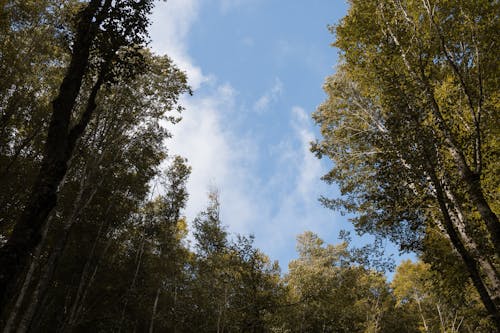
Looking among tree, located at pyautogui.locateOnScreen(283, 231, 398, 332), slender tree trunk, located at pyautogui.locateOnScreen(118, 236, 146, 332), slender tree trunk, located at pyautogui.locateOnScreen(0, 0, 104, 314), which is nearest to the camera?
slender tree trunk, located at pyautogui.locateOnScreen(0, 0, 104, 314)

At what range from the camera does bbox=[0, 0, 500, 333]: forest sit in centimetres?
655

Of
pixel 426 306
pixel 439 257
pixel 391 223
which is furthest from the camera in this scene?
pixel 426 306

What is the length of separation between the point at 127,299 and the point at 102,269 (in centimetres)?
240

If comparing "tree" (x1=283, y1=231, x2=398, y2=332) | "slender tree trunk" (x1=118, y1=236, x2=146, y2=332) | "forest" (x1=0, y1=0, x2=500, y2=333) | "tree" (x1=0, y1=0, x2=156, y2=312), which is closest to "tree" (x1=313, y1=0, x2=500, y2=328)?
"forest" (x1=0, y1=0, x2=500, y2=333)

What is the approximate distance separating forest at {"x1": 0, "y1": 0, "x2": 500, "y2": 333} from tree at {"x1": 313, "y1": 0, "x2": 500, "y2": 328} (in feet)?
0.18

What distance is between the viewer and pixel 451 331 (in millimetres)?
18672

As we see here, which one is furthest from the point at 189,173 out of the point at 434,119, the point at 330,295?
the point at 434,119

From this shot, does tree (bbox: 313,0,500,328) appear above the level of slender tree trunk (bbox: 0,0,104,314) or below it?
above

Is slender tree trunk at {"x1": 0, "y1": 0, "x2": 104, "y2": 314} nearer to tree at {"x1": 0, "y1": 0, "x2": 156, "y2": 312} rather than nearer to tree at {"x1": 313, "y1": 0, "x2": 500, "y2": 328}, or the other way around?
tree at {"x1": 0, "y1": 0, "x2": 156, "y2": 312}

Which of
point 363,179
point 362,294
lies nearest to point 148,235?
point 363,179

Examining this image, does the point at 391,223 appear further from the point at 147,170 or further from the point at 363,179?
the point at 147,170

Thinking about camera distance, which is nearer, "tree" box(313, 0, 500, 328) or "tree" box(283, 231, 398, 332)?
Answer: "tree" box(313, 0, 500, 328)

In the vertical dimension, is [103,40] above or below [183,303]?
above

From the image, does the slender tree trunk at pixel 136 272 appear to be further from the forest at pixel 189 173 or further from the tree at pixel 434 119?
the tree at pixel 434 119
